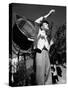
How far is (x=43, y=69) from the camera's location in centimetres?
860

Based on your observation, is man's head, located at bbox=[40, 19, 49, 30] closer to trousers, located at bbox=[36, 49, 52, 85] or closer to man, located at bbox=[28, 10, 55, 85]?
man, located at bbox=[28, 10, 55, 85]

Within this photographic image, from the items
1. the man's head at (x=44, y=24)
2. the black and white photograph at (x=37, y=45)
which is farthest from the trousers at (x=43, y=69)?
the man's head at (x=44, y=24)

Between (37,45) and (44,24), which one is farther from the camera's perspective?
(44,24)

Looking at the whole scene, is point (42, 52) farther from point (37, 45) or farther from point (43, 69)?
point (43, 69)

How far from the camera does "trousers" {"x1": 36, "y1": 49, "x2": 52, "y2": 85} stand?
28.0ft

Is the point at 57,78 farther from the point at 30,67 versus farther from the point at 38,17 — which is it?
the point at 38,17

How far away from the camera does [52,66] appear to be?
8.77m

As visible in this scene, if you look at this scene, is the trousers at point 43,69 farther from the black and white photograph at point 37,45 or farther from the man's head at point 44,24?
the man's head at point 44,24

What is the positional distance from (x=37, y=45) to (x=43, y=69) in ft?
1.76

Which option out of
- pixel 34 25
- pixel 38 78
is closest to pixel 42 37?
pixel 34 25

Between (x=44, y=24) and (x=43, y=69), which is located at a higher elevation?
(x=44, y=24)

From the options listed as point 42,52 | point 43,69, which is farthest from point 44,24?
point 43,69

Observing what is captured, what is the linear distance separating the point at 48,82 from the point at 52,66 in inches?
14.3

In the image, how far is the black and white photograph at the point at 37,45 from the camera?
27.3ft
